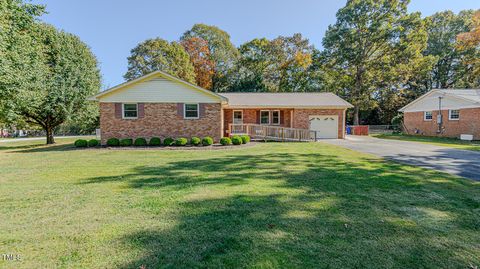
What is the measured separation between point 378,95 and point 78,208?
129 feet

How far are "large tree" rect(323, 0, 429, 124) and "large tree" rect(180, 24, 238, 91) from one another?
14.9 m

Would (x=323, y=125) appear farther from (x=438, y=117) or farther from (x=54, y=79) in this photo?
(x=54, y=79)

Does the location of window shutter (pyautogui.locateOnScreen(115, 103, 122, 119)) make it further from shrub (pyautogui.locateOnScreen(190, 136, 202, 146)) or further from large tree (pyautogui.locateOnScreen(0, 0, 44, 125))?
shrub (pyautogui.locateOnScreen(190, 136, 202, 146))

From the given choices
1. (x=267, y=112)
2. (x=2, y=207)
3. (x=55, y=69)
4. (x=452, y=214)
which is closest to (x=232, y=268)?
(x=452, y=214)

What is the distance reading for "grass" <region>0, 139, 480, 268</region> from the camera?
2666mm

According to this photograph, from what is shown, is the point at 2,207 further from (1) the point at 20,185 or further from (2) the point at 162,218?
(2) the point at 162,218

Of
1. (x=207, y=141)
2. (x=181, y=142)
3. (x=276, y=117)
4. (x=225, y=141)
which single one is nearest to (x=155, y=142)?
(x=181, y=142)

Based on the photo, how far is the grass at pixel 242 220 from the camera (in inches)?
105

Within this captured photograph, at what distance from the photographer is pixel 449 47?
1389 inches

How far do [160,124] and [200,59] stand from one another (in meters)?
23.8

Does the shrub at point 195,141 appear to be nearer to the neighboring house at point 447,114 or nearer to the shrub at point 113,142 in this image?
the shrub at point 113,142

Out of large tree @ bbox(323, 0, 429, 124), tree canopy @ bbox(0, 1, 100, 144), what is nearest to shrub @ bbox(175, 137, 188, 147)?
tree canopy @ bbox(0, 1, 100, 144)

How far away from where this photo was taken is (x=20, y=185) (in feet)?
18.7

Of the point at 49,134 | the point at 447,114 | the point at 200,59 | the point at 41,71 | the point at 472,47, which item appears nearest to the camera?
the point at 41,71
